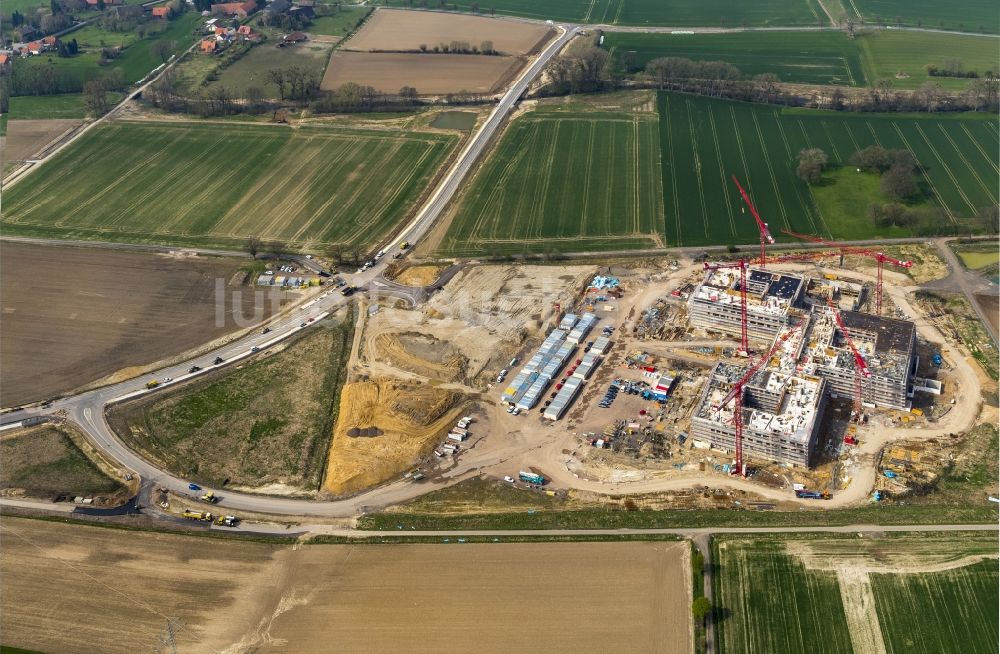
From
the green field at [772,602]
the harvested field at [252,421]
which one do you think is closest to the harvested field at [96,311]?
the harvested field at [252,421]

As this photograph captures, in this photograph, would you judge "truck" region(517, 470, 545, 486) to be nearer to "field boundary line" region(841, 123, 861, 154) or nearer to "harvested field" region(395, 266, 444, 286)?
"harvested field" region(395, 266, 444, 286)

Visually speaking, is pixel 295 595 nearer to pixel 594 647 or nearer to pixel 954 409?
pixel 594 647

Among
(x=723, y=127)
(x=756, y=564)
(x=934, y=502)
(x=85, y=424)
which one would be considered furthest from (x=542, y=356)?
(x=723, y=127)

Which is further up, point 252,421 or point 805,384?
point 805,384

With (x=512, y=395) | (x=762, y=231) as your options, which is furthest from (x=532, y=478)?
(x=762, y=231)

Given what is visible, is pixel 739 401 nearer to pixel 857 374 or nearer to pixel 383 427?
pixel 857 374

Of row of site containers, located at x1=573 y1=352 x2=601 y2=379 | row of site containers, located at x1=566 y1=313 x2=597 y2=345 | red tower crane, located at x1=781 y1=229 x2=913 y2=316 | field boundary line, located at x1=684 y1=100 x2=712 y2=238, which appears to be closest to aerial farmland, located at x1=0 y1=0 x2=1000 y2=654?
row of site containers, located at x1=573 y1=352 x2=601 y2=379
